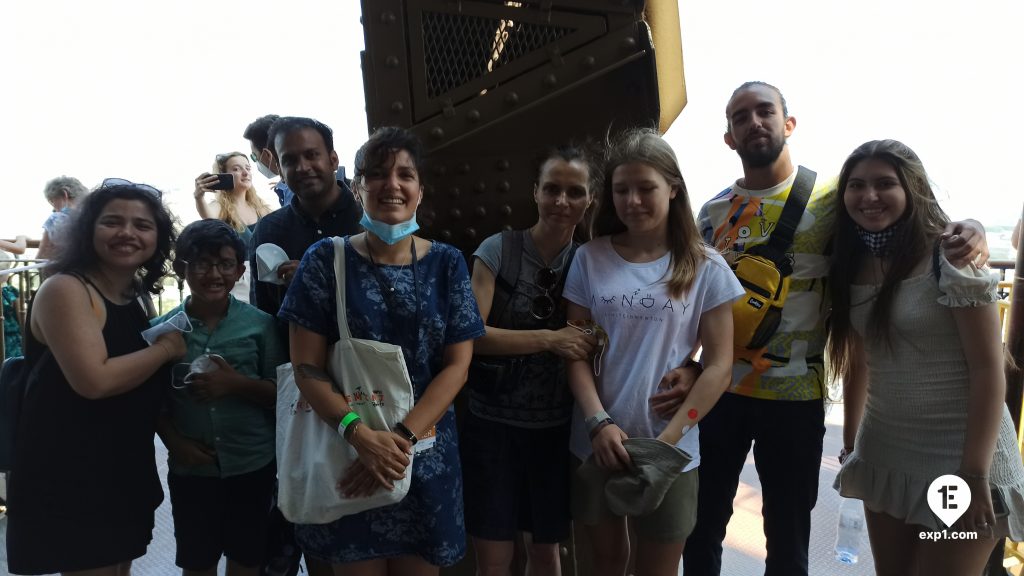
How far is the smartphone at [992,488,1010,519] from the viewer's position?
190cm

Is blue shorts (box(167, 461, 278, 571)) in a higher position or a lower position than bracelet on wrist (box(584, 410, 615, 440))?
lower

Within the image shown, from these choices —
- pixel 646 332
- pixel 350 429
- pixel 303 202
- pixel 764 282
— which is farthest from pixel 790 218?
pixel 303 202

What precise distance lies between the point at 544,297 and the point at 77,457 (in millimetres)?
1597

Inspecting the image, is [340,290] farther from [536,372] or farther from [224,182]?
[224,182]

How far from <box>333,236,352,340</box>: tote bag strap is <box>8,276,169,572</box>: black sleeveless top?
839 mm

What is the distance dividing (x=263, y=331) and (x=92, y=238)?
2.05 feet

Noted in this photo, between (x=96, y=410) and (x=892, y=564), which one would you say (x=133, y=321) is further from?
(x=892, y=564)

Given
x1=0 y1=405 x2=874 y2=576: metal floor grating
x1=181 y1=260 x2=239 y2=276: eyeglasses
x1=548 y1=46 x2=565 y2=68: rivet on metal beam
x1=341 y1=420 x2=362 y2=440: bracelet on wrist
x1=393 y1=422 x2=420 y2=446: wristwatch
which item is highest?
x1=548 y1=46 x2=565 y2=68: rivet on metal beam

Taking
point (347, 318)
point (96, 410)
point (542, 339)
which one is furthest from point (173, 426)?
point (542, 339)

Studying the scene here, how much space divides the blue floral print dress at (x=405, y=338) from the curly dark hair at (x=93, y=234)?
29.6 inches

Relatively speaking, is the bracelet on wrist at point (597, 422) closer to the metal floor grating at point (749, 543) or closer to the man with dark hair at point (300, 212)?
the man with dark hair at point (300, 212)

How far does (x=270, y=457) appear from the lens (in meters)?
2.21

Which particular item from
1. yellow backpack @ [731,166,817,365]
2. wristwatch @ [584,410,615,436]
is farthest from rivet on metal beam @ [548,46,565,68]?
wristwatch @ [584,410,615,436]

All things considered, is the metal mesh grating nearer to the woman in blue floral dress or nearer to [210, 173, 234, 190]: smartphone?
the woman in blue floral dress
